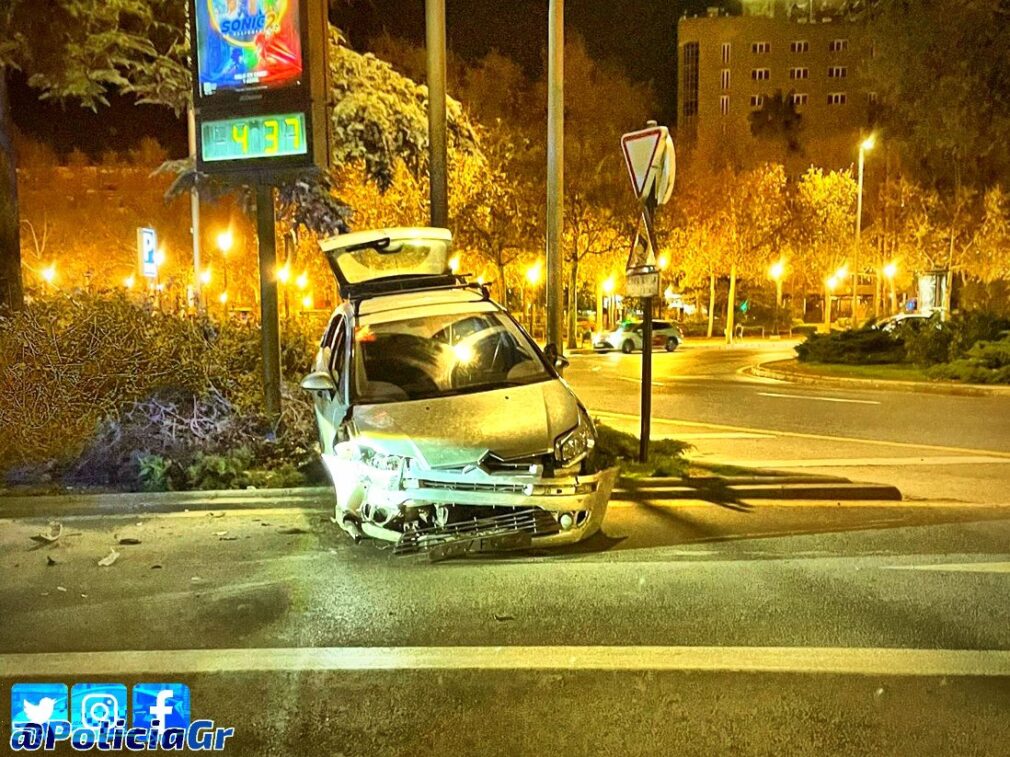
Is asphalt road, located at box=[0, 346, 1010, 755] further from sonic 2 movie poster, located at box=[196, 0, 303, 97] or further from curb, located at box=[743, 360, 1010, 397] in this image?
curb, located at box=[743, 360, 1010, 397]

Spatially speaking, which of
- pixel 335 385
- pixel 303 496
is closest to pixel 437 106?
pixel 335 385

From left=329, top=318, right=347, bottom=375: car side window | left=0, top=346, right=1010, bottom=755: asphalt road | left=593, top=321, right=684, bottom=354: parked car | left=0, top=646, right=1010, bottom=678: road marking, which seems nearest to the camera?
left=0, top=346, right=1010, bottom=755: asphalt road

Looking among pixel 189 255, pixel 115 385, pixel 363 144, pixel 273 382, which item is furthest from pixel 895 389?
pixel 189 255

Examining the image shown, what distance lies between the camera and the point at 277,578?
6.62 m

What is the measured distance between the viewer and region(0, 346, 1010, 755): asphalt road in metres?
4.29

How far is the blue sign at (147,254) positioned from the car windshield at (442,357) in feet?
35.7

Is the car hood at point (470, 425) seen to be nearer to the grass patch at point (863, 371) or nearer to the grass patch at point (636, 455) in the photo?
the grass patch at point (636, 455)

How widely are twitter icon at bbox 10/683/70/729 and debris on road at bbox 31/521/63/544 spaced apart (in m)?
3.21

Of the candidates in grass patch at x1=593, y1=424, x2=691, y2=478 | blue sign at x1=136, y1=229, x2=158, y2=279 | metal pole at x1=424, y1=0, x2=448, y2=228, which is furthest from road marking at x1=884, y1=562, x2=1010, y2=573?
blue sign at x1=136, y1=229, x2=158, y2=279

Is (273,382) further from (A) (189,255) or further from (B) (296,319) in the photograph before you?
(A) (189,255)

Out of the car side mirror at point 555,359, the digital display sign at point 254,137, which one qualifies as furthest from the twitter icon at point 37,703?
the digital display sign at point 254,137

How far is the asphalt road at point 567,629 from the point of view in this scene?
429 centimetres

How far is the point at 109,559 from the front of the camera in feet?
23.7

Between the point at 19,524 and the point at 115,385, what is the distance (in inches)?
98.2
